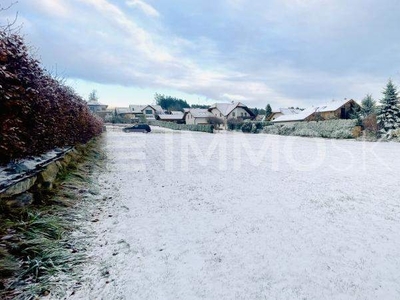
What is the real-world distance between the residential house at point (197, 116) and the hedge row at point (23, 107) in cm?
5687

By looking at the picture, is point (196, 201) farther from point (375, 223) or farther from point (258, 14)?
point (258, 14)

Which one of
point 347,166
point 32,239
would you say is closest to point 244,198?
point 32,239

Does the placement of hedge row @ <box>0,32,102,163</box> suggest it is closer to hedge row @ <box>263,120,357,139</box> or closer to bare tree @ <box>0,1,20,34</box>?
bare tree @ <box>0,1,20,34</box>

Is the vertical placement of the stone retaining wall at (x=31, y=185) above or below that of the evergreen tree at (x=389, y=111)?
below

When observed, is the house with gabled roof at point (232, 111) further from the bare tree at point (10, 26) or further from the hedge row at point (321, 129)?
the bare tree at point (10, 26)

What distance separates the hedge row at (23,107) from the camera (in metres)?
3.40

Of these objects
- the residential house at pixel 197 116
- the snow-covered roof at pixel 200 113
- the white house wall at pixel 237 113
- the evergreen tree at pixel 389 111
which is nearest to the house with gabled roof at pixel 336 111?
the evergreen tree at pixel 389 111

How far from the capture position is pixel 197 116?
63062 mm

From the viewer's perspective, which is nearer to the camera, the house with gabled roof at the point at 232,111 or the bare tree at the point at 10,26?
the bare tree at the point at 10,26

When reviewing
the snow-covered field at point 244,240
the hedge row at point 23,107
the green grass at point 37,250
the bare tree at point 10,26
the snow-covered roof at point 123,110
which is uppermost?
the snow-covered roof at point 123,110

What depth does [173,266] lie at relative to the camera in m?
3.26

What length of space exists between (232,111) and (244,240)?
58849 mm

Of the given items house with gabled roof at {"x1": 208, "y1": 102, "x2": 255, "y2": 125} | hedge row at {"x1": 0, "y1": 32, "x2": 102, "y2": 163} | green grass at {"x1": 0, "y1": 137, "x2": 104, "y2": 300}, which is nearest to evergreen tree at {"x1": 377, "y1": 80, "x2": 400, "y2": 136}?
hedge row at {"x1": 0, "y1": 32, "x2": 102, "y2": 163}

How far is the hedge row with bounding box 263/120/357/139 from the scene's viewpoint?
27609 mm
